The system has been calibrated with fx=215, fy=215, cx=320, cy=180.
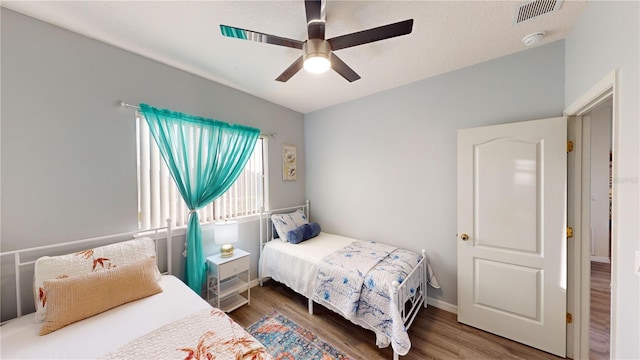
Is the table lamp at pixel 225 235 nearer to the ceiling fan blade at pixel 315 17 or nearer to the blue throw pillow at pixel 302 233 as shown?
the blue throw pillow at pixel 302 233

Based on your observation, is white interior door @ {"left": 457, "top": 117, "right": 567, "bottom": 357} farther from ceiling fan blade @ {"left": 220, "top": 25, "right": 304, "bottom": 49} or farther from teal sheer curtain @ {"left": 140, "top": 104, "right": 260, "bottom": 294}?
teal sheer curtain @ {"left": 140, "top": 104, "right": 260, "bottom": 294}

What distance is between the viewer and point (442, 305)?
8.05 ft

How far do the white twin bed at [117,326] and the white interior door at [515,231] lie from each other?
2.12 meters

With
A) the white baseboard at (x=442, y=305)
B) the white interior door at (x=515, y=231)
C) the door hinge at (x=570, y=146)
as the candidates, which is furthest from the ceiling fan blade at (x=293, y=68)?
the white baseboard at (x=442, y=305)

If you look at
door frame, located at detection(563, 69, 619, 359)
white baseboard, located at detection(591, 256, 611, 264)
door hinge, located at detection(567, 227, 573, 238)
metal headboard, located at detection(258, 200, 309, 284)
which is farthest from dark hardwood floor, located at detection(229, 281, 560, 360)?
white baseboard, located at detection(591, 256, 611, 264)

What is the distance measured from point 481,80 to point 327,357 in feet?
9.84

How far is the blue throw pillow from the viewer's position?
285 cm

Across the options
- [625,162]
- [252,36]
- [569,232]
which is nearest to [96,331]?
[252,36]

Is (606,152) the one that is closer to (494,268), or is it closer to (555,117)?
(555,117)

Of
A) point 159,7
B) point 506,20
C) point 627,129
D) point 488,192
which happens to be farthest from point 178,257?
point 506,20

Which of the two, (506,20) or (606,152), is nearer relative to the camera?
(506,20)

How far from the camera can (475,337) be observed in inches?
79.9

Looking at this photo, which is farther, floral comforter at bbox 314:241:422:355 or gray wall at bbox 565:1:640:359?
floral comforter at bbox 314:241:422:355

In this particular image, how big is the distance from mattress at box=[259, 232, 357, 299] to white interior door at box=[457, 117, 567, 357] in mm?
1433
